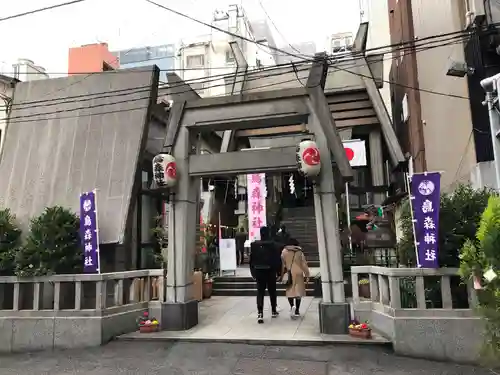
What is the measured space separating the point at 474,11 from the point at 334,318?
757 cm

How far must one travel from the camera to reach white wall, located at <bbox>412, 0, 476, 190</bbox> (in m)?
10.2

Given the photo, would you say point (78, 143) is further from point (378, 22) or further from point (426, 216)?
point (378, 22)

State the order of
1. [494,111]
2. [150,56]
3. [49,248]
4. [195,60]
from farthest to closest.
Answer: [150,56], [195,60], [49,248], [494,111]

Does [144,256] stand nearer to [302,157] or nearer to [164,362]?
[164,362]

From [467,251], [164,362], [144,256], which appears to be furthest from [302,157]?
[144,256]

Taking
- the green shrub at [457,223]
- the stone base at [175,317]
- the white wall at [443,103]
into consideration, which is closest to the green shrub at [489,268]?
the green shrub at [457,223]

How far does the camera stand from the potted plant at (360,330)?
7.27 m

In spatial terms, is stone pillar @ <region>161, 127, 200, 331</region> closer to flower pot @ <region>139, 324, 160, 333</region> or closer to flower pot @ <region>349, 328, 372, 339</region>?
flower pot @ <region>139, 324, 160, 333</region>

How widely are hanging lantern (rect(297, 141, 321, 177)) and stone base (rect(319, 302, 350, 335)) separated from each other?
2.57 metres

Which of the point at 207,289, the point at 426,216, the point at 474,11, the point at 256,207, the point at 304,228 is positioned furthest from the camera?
the point at 304,228

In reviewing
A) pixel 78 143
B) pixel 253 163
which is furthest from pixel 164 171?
pixel 78 143

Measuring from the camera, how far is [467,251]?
182 inches

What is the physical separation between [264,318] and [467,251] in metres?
5.64

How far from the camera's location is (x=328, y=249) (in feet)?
26.0
